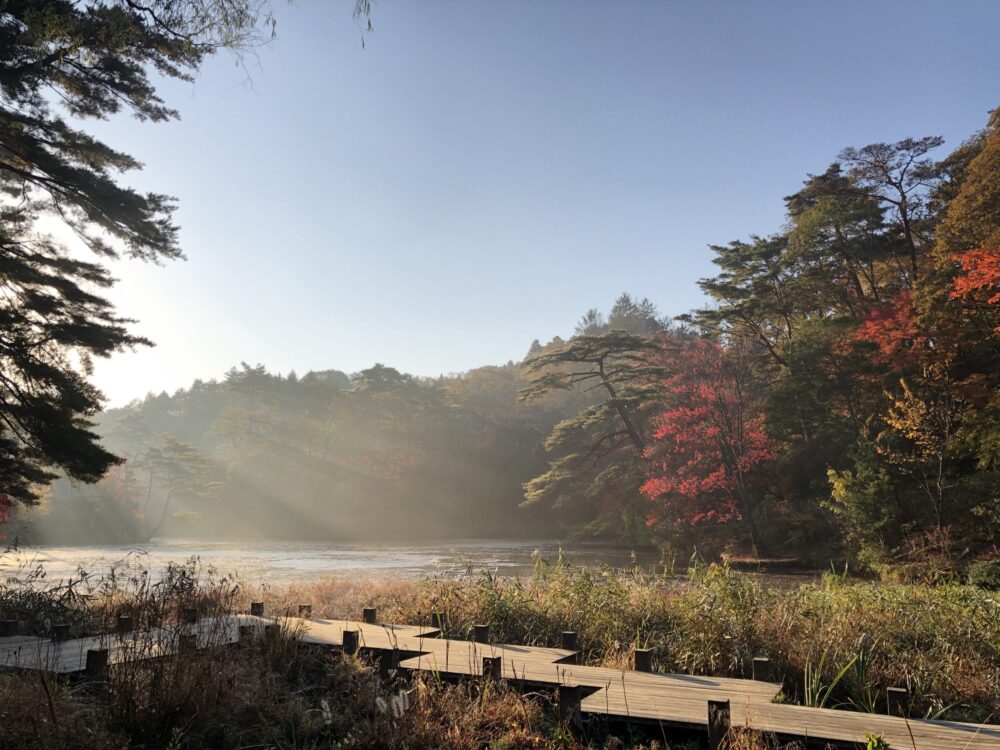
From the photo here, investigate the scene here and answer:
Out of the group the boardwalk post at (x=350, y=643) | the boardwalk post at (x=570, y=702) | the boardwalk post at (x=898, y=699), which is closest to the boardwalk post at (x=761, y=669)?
the boardwalk post at (x=898, y=699)

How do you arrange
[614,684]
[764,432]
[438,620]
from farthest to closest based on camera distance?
1. [764,432]
2. [438,620]
3. [614,684]

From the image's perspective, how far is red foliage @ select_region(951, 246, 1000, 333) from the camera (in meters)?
14.8

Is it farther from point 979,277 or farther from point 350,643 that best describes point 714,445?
point 350,643

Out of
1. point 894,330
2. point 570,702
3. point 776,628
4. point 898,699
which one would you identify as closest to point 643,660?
point 570,702

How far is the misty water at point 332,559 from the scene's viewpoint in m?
19.6

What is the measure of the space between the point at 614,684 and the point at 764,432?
810 inches

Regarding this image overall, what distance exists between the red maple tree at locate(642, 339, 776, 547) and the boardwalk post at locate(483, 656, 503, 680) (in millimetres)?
19547

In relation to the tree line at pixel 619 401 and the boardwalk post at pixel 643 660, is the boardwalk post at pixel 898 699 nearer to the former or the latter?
the boardwalk post at pixel 643 660

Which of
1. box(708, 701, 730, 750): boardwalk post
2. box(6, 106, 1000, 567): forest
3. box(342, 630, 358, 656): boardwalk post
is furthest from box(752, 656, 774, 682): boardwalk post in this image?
box(6, 106, 1000, 567): forest

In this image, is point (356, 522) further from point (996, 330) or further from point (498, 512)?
point (996, 330)

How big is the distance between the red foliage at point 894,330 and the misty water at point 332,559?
985cm

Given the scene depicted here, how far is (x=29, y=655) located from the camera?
489cm

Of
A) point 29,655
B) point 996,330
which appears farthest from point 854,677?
point 996,330

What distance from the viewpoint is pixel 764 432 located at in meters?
22.8
